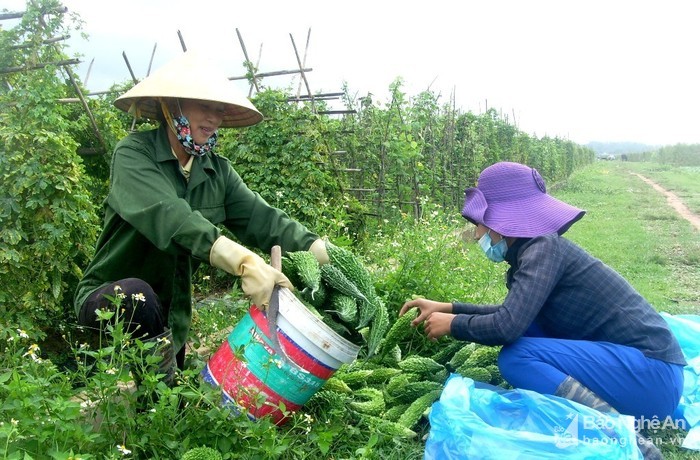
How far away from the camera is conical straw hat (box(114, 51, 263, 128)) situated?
2805mm

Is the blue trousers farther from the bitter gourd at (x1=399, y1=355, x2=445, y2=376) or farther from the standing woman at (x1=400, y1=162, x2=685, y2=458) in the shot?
the bitter gourd at (x1=399, y1=355, x2=445, y2=376)

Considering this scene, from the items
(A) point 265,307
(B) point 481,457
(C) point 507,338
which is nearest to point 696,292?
(C) point 507,338

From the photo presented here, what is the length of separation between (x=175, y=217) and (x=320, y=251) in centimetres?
79

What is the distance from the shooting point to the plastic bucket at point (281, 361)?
2.41m

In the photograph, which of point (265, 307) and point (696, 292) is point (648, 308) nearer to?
point (265, 307)

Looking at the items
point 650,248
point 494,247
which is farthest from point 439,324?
point 650,248

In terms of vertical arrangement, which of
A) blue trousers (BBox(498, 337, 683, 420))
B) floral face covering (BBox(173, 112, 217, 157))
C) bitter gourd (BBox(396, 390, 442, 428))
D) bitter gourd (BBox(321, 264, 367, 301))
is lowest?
bitter gourd (BBox(396, 390, 442, 428))

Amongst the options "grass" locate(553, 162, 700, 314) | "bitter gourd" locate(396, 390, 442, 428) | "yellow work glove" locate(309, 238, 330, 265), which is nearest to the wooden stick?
"yellow work glove" locate(309, 238, 330, 265)

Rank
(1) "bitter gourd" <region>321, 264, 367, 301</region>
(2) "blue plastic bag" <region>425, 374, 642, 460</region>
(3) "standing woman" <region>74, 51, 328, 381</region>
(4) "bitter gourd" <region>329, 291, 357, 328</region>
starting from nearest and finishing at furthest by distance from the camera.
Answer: (2) "blue plastic bag" <region>425, 374, 642, 460</region> → (3) "standing woman" <region>74, 51, 328, 381</region> → (4) "bitter gourd" <region>329, 291, 357, 328</region> → (1) "bitter gourd" <region>321, 264, 367, 301</region>

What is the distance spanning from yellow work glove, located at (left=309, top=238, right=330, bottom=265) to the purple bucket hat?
0.74 meters

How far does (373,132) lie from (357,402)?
21.5ft

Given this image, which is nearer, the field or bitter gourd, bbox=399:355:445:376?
the field

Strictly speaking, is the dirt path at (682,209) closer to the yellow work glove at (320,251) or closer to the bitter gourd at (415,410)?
the bitter gourd at (415,410)

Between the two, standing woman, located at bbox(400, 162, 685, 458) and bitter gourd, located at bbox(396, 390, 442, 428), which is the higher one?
standing woman, located at bbox(400, 162, 685, 458)
